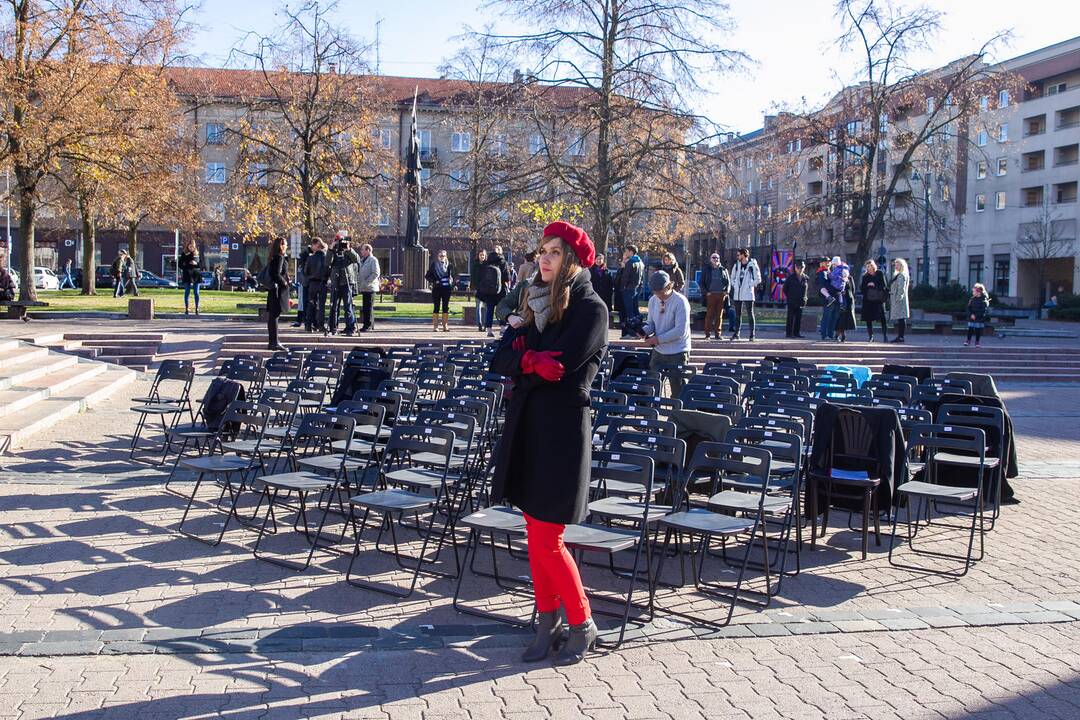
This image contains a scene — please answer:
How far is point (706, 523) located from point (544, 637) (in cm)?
134

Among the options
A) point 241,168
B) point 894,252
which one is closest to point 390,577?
point 241,168

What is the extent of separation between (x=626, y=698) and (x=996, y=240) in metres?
62.9

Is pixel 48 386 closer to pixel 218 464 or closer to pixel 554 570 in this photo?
pixel 218 464

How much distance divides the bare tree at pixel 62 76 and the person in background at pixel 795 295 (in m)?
17.9

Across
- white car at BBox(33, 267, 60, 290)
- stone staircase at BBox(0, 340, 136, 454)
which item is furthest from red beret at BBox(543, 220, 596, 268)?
white car at BBox(33, 267, 60, 290)

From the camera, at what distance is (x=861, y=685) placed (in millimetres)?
4914

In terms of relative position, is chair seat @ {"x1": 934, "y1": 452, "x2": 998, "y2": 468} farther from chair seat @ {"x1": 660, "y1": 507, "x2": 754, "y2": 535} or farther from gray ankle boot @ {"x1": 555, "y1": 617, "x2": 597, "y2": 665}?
gray ankle boot @ {"x1": 555, "y1": 617, "x2": 597, "y2": 665}

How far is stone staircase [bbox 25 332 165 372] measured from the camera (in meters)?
19.1

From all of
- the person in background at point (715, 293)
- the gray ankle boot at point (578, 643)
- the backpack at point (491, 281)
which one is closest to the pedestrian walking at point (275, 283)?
the backpack at point (491, 281)

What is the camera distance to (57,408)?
12820mm

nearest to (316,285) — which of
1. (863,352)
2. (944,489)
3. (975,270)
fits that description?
(863,352)

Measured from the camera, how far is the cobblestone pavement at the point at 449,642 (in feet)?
15.2

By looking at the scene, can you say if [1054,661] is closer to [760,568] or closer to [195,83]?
[760,568]

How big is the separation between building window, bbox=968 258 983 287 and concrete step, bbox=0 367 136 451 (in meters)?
55.8
